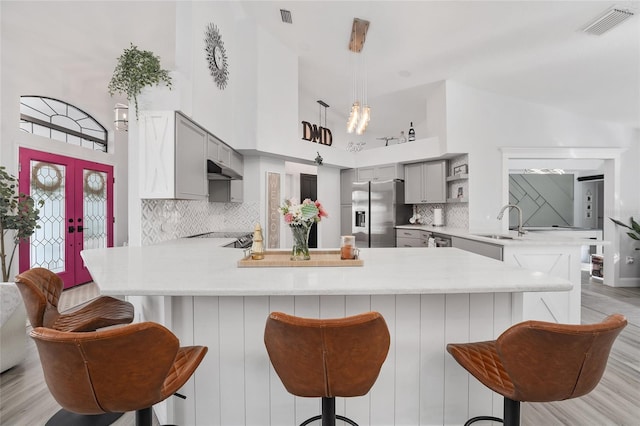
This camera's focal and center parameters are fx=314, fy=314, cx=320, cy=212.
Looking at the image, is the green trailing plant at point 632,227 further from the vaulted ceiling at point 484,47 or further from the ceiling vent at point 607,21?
the ceiling vent at point 607,21

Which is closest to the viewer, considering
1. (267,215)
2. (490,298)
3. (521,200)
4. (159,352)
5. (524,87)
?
(159,352)

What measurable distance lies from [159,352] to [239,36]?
14.6 ft

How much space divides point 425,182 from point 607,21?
9.88ft

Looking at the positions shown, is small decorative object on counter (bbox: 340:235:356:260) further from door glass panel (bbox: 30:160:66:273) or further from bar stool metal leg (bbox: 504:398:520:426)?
door glass panel (bbox: 30:160:66:273)

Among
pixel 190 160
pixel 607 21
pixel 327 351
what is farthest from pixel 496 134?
pixel 327 351

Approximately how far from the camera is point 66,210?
4883mm

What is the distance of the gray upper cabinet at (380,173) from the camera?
5.78 meters

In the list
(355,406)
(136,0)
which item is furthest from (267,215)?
(355,406)

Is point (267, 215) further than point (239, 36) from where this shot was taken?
Yes

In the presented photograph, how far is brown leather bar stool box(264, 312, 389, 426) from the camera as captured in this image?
1044 mm

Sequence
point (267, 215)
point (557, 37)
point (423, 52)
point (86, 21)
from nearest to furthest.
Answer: point (557, 37)
point (86, 21)
point (423, 52)
point (267, 215)

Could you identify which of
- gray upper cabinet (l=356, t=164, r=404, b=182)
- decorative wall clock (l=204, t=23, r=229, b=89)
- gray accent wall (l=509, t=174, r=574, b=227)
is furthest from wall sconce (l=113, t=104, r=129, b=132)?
gray accent wall (l=509, t=174, r=574, b=227)

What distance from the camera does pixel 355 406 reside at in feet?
5.55

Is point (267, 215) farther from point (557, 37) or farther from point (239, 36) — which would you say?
point (557, 37)
